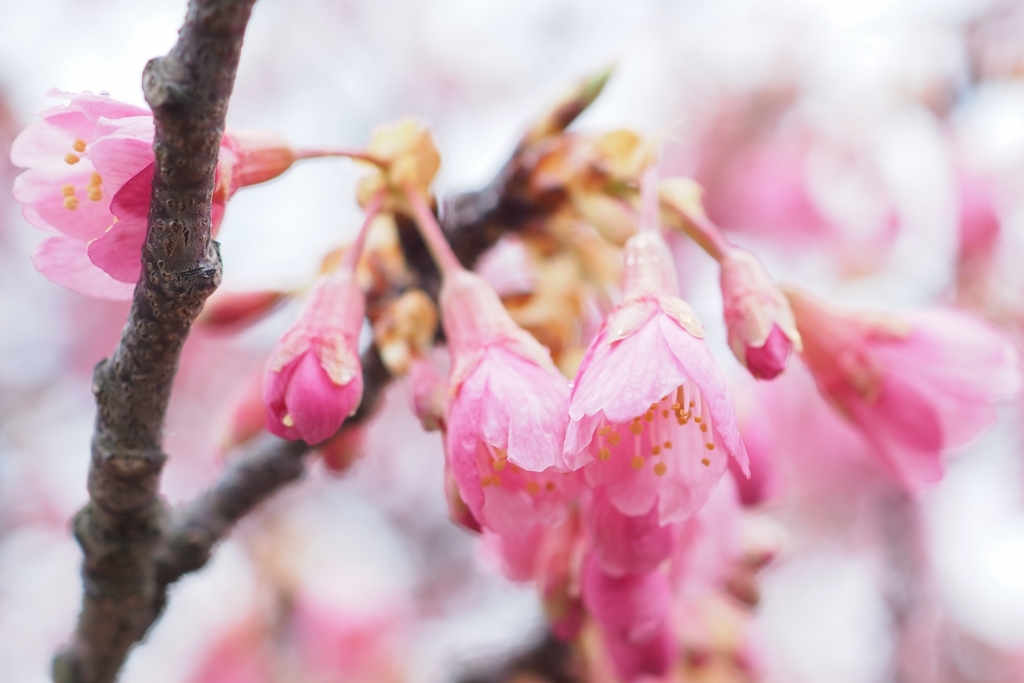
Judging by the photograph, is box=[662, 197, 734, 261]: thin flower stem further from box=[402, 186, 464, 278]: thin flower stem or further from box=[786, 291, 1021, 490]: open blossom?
box=[402, 186, 464, 278]: thin flower stem

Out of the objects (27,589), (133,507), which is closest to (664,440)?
(133,507)

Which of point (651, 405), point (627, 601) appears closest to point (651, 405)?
point (651, 405)

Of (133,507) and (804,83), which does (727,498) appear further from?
(804,83)

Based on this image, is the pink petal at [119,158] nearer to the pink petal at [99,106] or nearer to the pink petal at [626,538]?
the pink petal at [99,106]

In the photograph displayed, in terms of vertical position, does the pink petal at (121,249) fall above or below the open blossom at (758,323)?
above

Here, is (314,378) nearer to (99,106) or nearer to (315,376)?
(315,376)

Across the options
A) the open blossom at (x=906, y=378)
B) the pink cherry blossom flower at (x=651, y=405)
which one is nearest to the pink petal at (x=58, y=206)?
the pink cherry blossom flower at (x=651, y=405)
